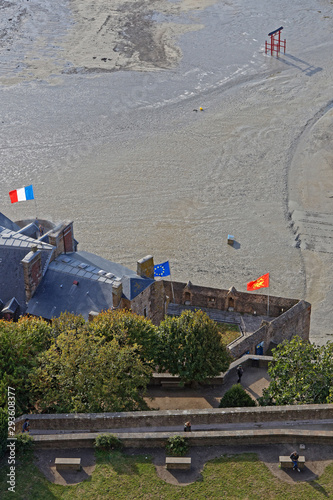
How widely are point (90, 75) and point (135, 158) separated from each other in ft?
101

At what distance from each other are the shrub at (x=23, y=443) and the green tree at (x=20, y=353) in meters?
4.08

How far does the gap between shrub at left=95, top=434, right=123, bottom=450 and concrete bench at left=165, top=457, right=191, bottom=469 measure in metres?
2.98

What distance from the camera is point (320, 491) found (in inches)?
1393

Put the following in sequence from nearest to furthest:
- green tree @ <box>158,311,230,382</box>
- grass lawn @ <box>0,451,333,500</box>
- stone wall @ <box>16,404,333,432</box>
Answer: grass lawn @ <box>0,451,333,500</box>, stone wall @ <box>16,404,333,432</box>, green tree @ <box>158,311,230,382</box>

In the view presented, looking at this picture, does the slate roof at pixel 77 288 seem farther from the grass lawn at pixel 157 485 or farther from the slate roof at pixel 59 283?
the grass lawn at pixel 157 485

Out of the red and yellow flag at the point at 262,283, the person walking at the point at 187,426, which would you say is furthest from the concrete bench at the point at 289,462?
the red and yellow flag at the point at 262,283

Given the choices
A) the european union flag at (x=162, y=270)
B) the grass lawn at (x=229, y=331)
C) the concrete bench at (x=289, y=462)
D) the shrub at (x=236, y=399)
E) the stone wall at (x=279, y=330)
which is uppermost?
the european union flag at (x=162, y=270)

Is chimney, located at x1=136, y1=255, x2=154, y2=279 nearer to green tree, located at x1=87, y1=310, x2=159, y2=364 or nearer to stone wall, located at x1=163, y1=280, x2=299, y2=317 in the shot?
stone wall, located at x1=163, y1=280, x2=299, y2=317

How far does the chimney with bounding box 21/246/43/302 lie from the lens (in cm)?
5709

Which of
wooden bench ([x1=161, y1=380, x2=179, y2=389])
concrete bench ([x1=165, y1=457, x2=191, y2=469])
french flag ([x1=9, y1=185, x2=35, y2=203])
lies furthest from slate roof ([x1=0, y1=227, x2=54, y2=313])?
concrete bench ([x1=165, y1=457, x2=191, y2=469])

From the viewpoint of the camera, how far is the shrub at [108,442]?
37.6m

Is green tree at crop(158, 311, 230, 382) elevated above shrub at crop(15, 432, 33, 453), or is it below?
below

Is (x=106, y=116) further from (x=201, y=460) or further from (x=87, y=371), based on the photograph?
(x=201, y=460)

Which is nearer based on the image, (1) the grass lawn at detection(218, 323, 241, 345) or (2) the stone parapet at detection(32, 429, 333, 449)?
(2) the stone parapet at detection(32, 429, 333, 449)
